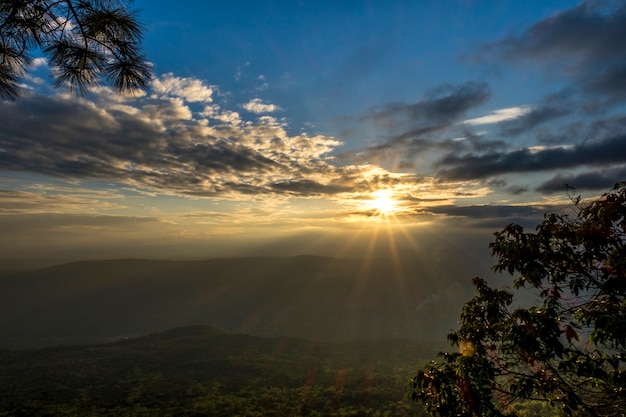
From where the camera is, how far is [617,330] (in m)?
4.81

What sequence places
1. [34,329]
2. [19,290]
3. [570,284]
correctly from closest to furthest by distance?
[570,284] < [34,329] < [19,290]

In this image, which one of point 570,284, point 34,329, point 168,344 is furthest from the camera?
point 34,329

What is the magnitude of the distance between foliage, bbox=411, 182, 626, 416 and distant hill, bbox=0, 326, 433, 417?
30325 mm

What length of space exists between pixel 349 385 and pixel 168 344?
5688 centimetres

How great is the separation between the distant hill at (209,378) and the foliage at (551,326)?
30.3 meters

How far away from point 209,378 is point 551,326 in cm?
5952

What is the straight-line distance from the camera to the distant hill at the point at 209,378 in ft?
110

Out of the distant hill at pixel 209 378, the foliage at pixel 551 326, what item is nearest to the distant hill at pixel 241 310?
the distant hill at pixel 209 378

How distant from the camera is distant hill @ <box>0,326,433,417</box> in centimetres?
3347

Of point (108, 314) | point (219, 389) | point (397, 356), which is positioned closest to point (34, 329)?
point (108, 314)

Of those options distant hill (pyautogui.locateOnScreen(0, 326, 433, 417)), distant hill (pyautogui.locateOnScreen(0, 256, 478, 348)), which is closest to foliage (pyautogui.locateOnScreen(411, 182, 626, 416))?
distant hill (pyautogui.locateOnScreen(0, 326, 433, 417))

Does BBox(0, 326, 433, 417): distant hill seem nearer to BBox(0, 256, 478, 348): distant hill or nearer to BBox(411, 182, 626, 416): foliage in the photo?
BBox(411, 182, 626, 416): foliage

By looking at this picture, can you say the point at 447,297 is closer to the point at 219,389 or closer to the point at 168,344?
the point at 168,344

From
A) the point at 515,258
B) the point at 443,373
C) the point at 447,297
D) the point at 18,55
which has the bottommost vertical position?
the point at 447,297
